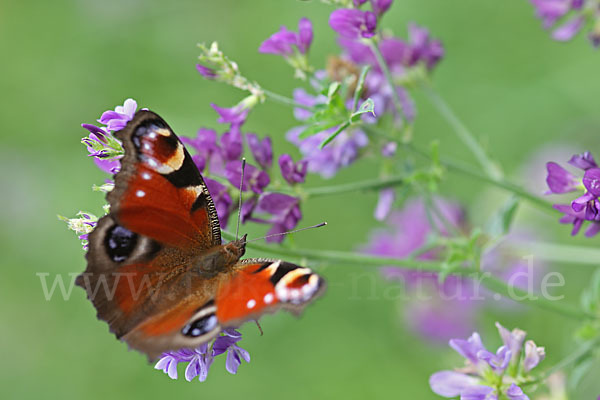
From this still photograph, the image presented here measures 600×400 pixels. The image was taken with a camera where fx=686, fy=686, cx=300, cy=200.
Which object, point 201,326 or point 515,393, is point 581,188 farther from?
point 201,326

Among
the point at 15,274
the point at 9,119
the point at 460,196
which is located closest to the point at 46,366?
the point at 15,274

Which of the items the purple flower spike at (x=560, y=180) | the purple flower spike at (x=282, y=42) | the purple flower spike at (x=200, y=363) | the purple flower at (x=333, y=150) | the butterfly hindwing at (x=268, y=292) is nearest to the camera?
the butterfly hindwing at (x=268, y=292)

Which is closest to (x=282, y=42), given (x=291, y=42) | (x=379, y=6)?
(x=291, y=42)

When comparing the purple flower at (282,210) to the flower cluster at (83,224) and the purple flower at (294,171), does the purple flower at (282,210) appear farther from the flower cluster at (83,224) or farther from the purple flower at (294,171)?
the flower cluster at (83,224)

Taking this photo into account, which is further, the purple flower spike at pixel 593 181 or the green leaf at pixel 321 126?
the green leaf at pixel 321 126

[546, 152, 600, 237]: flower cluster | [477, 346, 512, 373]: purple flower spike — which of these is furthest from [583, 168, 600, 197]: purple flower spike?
[477, 346, 512, 373]: purple flower spike

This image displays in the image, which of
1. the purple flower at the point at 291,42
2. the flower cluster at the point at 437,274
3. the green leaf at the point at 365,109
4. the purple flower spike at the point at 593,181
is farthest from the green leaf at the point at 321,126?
the flower cluster at the point at 437,274

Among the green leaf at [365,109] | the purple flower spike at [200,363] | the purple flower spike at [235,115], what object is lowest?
the purple flower spike at [200,363]
